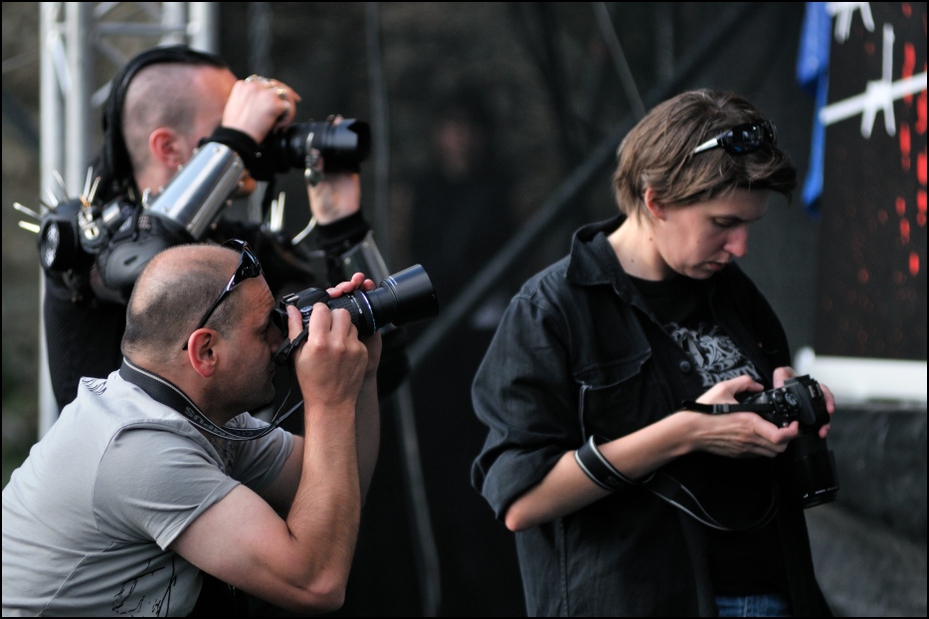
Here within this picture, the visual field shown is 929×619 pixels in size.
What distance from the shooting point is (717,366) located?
69.4 inches

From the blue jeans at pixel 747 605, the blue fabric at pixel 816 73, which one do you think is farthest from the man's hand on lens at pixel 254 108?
the blue fabric at pixel 816 73

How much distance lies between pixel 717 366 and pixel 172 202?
1.05 m

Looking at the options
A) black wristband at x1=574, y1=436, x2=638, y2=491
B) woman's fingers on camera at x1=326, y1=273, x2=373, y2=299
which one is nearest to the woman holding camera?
black wristband at x1=574, y1=436, x2=638, y2=491

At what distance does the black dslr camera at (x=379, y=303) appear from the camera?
141cm

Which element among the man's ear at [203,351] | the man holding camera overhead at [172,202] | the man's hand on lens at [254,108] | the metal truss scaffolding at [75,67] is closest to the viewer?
the man's ear at [203,351]

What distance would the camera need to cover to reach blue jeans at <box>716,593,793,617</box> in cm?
164

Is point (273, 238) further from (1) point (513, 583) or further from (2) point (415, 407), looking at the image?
(1) point (513, 583)

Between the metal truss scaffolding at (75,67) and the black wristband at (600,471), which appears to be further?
the metal truss scaffolding at (75,67)

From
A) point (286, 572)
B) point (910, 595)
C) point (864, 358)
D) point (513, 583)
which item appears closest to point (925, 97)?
point (864, 358)

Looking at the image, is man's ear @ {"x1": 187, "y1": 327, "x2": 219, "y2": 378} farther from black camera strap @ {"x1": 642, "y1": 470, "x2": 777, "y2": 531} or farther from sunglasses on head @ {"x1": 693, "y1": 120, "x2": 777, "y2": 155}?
sunglasses on head @ {"x1": 693, "y1": 120, "x2": 777, "y2": 155}

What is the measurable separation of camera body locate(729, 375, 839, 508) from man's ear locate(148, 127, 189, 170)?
1245 millimetres

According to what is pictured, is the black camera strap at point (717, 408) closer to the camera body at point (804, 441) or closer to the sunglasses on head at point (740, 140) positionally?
the camera body at point (804, 441)

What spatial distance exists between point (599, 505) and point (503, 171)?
8.20 ft

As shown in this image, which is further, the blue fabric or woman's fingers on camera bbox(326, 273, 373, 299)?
the blue fabric
